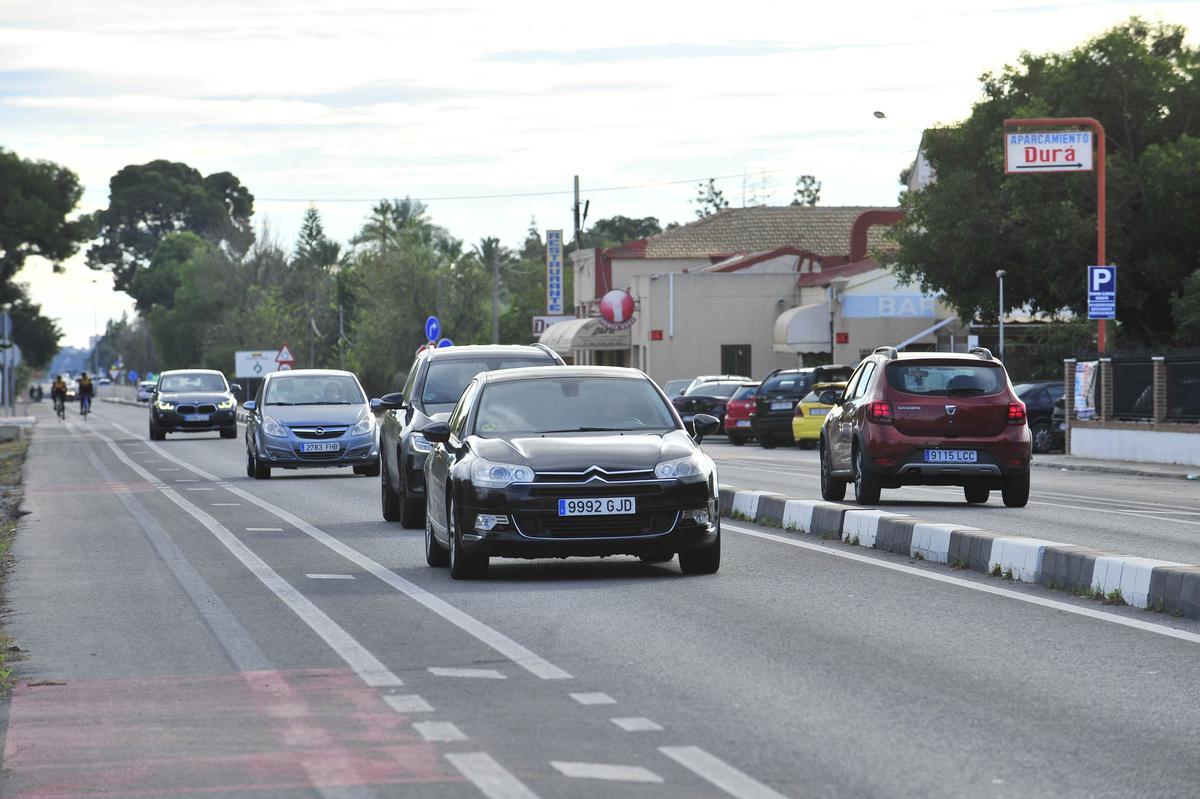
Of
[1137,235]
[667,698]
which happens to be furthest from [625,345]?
[667,698]

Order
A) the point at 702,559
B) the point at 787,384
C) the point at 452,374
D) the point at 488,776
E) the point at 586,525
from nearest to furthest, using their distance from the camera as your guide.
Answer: the point at 488,776, the point at 586,525, the point at 702,559, the point at 452,374, the point at 787,384

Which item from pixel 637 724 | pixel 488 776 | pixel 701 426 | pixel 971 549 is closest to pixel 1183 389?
pixel 971 549

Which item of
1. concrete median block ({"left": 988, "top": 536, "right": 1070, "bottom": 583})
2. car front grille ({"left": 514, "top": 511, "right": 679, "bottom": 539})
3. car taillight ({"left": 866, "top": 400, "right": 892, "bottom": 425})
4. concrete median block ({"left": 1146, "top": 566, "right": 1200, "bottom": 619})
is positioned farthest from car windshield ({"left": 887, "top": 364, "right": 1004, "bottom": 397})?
concrete median block ({"left": 1146, "top": 566, "right": 1200, "bottom": 619})

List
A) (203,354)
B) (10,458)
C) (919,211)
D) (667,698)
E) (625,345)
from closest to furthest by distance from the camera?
(667,698) → (10,458) → (919,211) → (625,345) → (203,354)

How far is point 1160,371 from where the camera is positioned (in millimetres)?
35438

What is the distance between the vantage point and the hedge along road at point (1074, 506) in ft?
57.1

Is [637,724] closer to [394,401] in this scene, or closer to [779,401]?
[394,401]

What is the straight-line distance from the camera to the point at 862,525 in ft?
54.6

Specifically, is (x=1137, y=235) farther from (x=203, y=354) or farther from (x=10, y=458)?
(x=203, y=354)

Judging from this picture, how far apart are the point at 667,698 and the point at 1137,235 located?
1523 inches

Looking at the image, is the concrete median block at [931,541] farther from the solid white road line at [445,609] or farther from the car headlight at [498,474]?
the solid white road line at [445,609]

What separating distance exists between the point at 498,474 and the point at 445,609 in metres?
1.56

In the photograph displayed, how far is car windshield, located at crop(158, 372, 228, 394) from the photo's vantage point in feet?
155

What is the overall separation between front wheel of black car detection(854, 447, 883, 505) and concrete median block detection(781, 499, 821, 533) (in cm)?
246
